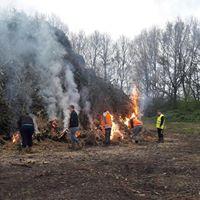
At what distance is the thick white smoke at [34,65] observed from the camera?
19281 millimetres

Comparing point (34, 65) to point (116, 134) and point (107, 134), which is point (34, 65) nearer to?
point (116, 134)

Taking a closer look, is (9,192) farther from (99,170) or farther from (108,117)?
(108,117)

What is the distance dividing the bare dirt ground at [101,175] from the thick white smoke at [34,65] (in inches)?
194

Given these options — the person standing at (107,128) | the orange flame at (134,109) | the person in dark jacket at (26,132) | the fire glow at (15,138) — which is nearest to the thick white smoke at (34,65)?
the fire glow at (15,138)

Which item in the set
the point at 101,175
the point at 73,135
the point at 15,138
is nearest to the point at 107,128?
the point at 73,135

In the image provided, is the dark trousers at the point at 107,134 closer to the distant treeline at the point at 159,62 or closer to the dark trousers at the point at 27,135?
the dark trousers at the point at 27,135

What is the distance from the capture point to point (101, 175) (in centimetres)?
978

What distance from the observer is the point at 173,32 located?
172ft

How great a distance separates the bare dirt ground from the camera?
7.96 meters

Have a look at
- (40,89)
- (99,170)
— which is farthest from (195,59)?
(99,170)

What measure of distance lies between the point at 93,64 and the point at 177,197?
169ft

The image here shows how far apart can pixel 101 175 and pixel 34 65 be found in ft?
40.6

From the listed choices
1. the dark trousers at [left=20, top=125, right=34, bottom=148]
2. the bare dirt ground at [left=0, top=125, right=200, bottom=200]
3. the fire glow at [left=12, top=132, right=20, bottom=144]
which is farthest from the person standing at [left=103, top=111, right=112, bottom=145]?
the fire glow at [left=12, top=132, right=20, bottom=144]

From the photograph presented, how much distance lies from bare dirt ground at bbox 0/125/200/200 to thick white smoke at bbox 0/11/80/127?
492 centimetres
